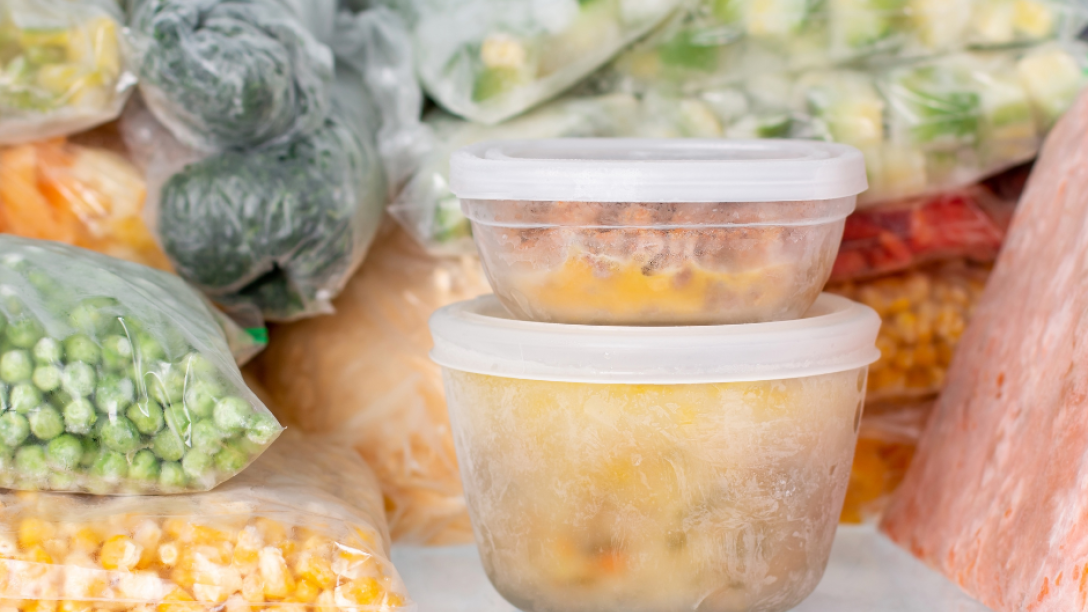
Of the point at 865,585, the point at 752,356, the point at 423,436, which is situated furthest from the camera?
the point at 423,436

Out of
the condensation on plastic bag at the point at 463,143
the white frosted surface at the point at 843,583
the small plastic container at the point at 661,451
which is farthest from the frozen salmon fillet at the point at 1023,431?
the condensation on plastic bag at the point at 463,143

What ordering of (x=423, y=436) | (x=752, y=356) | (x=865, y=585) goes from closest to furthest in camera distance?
(x=752, y=356), (x=865, y=585), (x=423, y=436)

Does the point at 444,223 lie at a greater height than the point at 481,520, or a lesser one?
greater

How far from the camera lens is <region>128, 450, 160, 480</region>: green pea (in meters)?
0.61

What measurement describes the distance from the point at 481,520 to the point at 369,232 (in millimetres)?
300

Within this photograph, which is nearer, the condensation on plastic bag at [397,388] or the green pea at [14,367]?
the green pea at [14,367]

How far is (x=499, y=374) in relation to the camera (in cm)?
65

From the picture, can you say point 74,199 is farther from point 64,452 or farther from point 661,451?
point 661,451

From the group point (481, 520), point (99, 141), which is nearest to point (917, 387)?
point (481, 520)

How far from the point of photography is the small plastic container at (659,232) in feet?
1.97

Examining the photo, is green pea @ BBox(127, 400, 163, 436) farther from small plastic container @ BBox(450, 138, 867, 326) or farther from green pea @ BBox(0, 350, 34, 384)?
small plastic container @ BBox(450, 138, 867, 326)

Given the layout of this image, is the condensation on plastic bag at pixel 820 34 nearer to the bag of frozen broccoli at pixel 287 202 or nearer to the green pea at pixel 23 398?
the bag of frozen broccoli at pixel 287 202

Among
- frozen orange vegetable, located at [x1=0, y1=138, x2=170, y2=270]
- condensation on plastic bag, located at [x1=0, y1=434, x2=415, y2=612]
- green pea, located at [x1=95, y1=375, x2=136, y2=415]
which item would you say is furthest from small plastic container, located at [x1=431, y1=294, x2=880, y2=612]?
frozen orange vegetable, located at [x1=0, y1=138, x2=170, y2=270]

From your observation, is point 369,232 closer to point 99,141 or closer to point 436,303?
point 436,303
